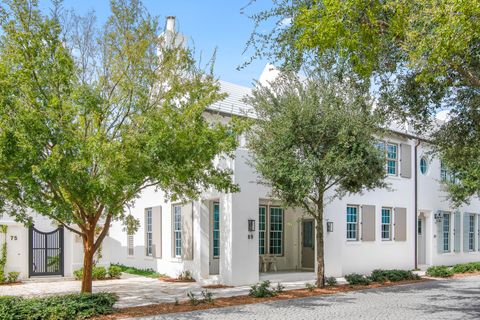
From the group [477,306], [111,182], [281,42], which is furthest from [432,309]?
[111,182]

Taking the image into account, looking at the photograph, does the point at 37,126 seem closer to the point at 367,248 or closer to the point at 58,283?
the point at 58,283

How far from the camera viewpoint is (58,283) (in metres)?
16.6

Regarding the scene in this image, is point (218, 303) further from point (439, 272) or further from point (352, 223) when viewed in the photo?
point (439, 272)

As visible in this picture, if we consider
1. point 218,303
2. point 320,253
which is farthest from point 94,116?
point 320,253

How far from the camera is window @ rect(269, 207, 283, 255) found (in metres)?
18.8

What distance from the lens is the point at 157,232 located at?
1884 cm

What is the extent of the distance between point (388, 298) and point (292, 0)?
7731 mm

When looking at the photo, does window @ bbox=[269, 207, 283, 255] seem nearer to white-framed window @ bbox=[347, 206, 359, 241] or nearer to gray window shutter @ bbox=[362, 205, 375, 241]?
white-framed window @ bbox=[347, 206, 359, 241]

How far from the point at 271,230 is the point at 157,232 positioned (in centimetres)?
426

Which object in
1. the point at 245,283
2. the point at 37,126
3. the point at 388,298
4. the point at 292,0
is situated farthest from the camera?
the point at 245,283

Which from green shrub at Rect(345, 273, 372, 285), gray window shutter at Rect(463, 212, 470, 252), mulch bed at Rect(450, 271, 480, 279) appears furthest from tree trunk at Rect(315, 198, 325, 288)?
gray window shutter at Rect(463, 212, 470, 252)

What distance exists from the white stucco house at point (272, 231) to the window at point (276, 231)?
4 cm

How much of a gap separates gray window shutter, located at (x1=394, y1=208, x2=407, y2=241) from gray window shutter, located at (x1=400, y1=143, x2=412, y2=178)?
152 cm

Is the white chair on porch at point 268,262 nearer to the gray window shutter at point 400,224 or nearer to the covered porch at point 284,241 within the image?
the covered porch at point 284,241
